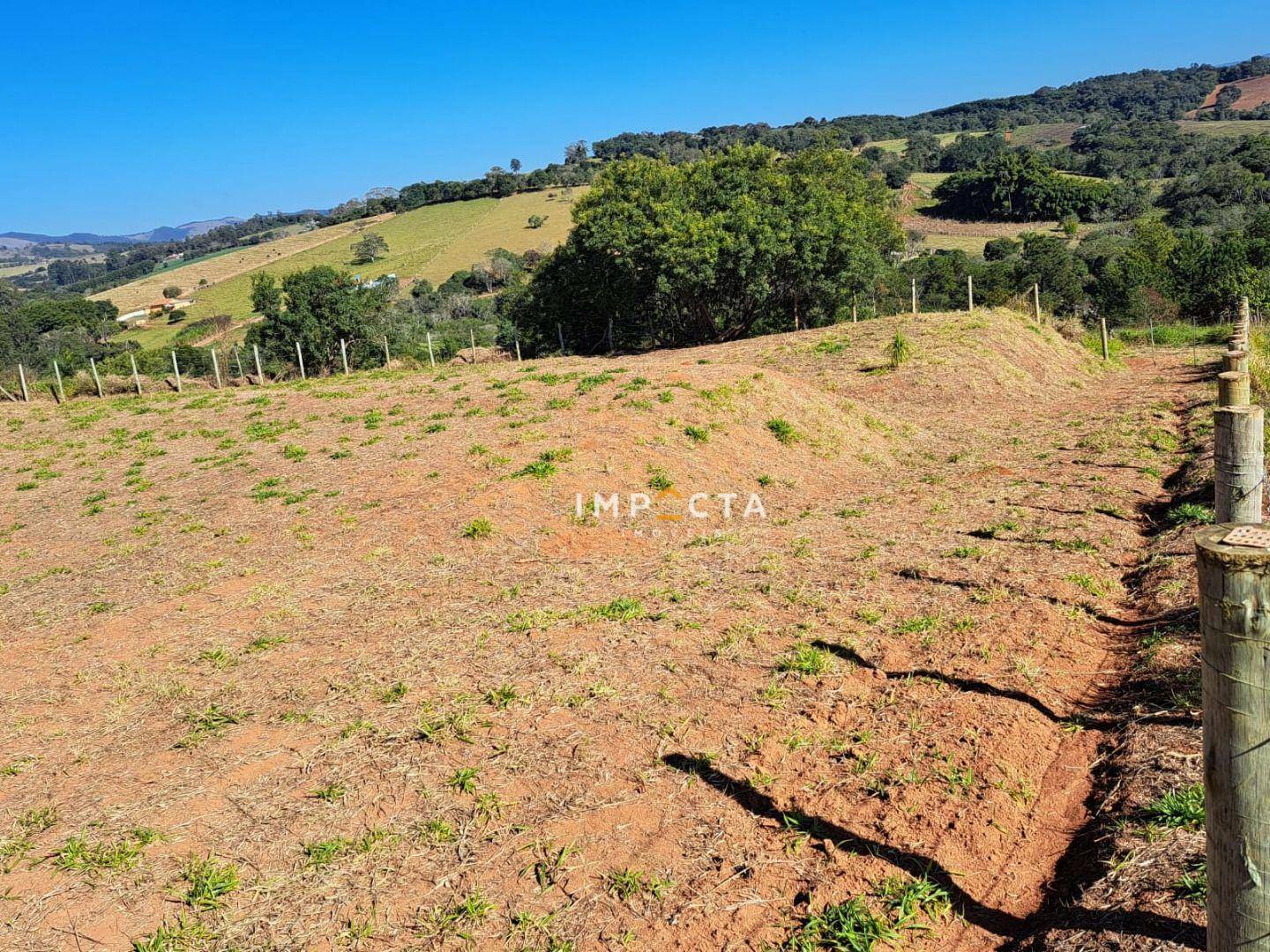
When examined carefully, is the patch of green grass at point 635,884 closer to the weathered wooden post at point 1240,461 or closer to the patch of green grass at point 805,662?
the patch of green grass at point 805,662

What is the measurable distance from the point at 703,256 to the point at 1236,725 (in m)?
26.1

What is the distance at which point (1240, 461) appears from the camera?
13.5ft

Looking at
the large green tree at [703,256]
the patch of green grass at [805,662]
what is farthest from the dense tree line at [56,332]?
the patch of green grass at [805,662]

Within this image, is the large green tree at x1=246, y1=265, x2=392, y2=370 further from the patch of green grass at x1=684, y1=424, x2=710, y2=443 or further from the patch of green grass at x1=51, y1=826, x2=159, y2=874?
the patch of green grass at x1=51, y1=826, x2=159, y2=874

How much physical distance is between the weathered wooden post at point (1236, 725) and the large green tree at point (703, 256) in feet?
85.1

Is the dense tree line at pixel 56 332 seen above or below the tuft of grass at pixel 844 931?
above

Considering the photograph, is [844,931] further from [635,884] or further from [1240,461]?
[1240,461]

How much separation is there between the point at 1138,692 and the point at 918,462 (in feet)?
25.8

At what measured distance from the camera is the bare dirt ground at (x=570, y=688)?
Answer: 3.50 m

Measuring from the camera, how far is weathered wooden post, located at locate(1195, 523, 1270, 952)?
185cm

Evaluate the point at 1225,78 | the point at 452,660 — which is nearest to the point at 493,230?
the point at 452,660

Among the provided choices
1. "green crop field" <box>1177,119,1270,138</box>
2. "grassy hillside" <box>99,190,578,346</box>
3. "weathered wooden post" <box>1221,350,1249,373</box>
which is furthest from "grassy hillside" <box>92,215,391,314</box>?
"green crop field" <box>1177,119,1270,138</box>

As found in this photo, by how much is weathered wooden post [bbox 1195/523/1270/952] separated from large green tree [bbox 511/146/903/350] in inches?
1021

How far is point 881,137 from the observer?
158 m
